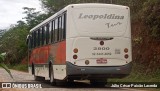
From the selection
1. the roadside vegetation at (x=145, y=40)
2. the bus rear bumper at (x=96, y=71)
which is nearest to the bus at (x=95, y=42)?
the bus rear bumper at (x=96, y=71)

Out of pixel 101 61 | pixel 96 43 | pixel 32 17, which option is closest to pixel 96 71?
pixel 101 61

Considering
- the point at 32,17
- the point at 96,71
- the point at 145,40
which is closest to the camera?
the point at 96,71

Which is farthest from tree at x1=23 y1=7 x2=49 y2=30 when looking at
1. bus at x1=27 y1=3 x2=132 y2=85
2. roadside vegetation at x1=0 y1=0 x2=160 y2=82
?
bus at x1=27 y1=3 x2=132 y2=85

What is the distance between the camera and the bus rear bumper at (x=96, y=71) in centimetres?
1595

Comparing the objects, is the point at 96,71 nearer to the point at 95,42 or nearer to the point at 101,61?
the point at 101,61

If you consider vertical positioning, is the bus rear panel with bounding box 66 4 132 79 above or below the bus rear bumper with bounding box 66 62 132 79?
above

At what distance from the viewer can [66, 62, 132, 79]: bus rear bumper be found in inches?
628

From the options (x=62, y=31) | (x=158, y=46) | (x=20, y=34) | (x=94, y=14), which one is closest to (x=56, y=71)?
(x=62, y=31)

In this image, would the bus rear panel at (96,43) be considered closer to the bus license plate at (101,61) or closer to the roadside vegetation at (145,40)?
the bus license plate at (101,61)

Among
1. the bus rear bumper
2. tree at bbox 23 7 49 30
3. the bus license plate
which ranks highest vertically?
tree at bbox 23 7 49 30

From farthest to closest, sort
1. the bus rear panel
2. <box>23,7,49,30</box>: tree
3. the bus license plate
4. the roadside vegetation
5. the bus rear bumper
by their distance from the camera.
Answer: <box>23,7,49,30</box>: tree < the roadside vegetation < the bus license plate < the bus rear panel < the bus rear bumper

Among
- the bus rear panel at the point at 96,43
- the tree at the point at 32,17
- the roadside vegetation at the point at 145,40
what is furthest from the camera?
the tree at the point at 32,17

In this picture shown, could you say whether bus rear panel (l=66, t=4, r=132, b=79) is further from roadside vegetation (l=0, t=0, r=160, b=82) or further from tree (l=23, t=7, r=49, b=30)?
tree (l=23, t=7, r=49, b=30)

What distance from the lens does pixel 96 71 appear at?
52.6 feet
